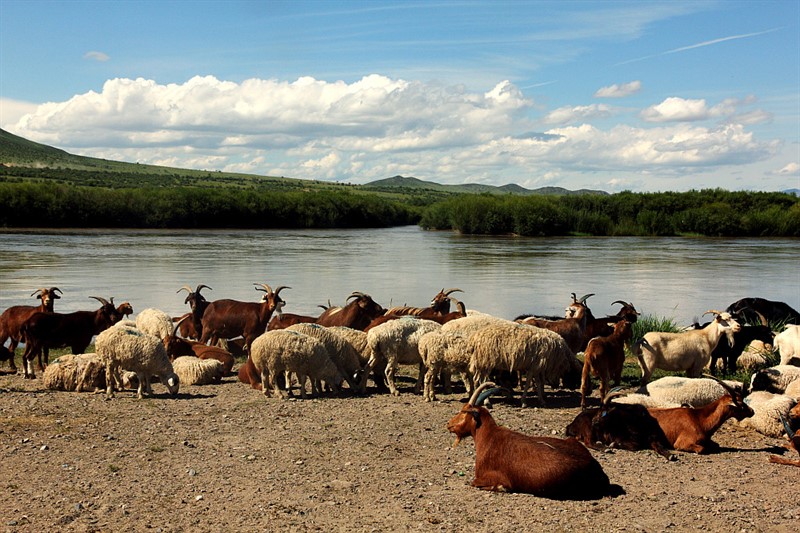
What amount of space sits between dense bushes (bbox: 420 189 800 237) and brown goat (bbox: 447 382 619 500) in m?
54.2

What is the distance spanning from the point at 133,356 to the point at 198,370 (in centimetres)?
143

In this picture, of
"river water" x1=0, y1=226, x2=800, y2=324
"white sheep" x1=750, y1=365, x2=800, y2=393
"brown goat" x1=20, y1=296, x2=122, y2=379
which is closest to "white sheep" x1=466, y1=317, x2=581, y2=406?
"white sheep" x1=750, y1=365, x2=800, y2=393

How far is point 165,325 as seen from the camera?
539 inches

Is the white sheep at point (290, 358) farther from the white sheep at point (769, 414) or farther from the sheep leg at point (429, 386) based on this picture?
the white sheep at point (769, 414)

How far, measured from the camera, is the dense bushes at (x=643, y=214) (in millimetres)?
58250

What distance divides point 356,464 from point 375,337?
3.42 meters

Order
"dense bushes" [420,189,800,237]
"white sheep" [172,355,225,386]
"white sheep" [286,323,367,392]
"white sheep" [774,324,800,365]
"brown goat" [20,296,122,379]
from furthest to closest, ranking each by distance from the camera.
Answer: "dense bushes" [420,189,800,237]
"white sheep" [774,324,800,365]
"brown goat" [20,296,122,379]
"white sheep" [172,355,225,386]
"white sheep" [286,323,367,392]

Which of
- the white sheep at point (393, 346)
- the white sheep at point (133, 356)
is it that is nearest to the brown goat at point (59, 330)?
the white sheep at point (133, 356)

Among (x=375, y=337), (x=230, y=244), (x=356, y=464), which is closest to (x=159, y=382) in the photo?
(x=375, y=337)

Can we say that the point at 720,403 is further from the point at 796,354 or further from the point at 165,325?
the point at 165,325

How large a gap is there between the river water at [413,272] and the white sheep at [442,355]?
925 centimetres

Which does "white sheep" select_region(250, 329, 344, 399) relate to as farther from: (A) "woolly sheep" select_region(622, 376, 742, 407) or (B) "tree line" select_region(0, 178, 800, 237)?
(B) "tree line" select_region(0, 178, 800, 237)

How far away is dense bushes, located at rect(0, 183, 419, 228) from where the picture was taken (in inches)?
2495

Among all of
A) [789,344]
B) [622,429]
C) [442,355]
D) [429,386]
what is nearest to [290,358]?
[429,386]
